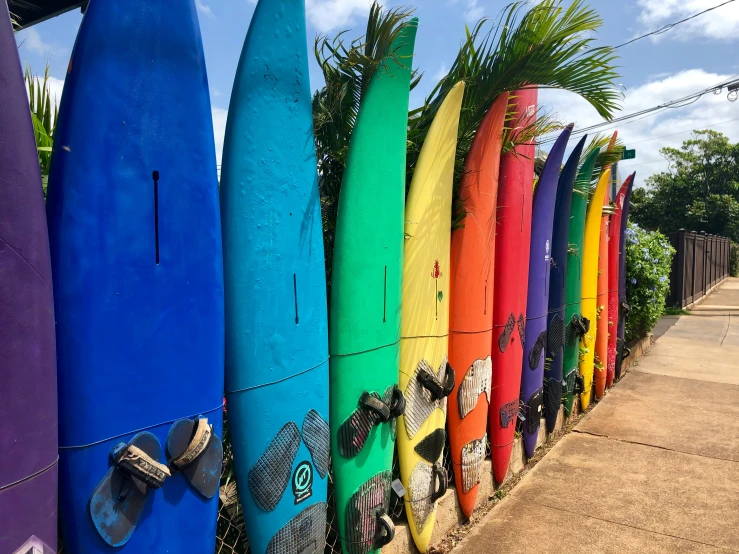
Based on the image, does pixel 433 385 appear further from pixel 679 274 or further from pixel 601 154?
pixel 679 274

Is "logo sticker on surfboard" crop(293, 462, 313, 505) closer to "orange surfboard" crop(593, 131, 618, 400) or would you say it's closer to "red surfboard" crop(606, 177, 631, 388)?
"orange surfboard" crop(593, 131, 618, 400)

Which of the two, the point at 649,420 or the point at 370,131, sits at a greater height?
the point at 370,131

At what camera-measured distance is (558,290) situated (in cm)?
402

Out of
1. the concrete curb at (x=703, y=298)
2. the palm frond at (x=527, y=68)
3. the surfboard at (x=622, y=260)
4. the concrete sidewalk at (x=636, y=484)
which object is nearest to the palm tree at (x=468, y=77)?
the palm frond at (x=527, y=68)

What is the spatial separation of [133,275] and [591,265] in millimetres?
4086

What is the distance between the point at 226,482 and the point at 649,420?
13.0ft

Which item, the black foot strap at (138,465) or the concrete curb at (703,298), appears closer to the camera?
the black foot strap at (138,465)

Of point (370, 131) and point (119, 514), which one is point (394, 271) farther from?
point (119, 514)

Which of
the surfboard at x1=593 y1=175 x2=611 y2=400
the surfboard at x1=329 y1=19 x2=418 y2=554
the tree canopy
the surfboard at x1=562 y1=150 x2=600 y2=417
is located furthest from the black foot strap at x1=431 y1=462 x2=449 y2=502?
the tree canopy

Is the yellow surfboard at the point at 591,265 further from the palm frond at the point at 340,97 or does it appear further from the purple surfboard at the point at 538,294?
the palm frond at the point at 340,97

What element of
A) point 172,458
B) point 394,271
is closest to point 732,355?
point 394,271

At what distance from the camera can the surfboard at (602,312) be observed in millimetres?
5004

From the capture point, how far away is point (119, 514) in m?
1.44

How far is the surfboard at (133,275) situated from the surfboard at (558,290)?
2914 mm
